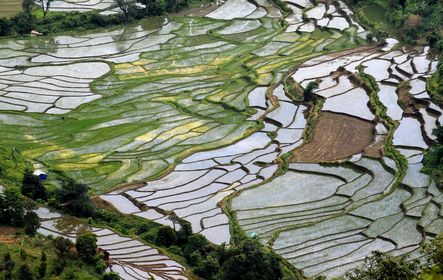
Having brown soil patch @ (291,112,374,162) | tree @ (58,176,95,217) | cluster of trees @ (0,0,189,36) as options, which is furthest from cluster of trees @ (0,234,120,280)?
cluster of trees @ (0,0,189,36)

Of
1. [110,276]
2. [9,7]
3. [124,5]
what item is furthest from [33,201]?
[9,7]

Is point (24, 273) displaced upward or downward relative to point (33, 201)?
upward

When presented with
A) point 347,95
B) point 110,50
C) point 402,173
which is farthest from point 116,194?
point 110,50

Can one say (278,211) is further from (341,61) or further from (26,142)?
(341,61)

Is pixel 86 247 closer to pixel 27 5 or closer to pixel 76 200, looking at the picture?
pixel 76 200

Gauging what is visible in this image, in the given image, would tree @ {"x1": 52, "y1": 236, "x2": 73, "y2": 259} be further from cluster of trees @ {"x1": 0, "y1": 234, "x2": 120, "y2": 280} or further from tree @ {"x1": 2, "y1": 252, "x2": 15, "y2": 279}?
tree @ {"x1": 2, "y1": 252, "x2": 15, "y2": 279}

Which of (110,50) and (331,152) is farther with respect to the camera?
(110,50)
